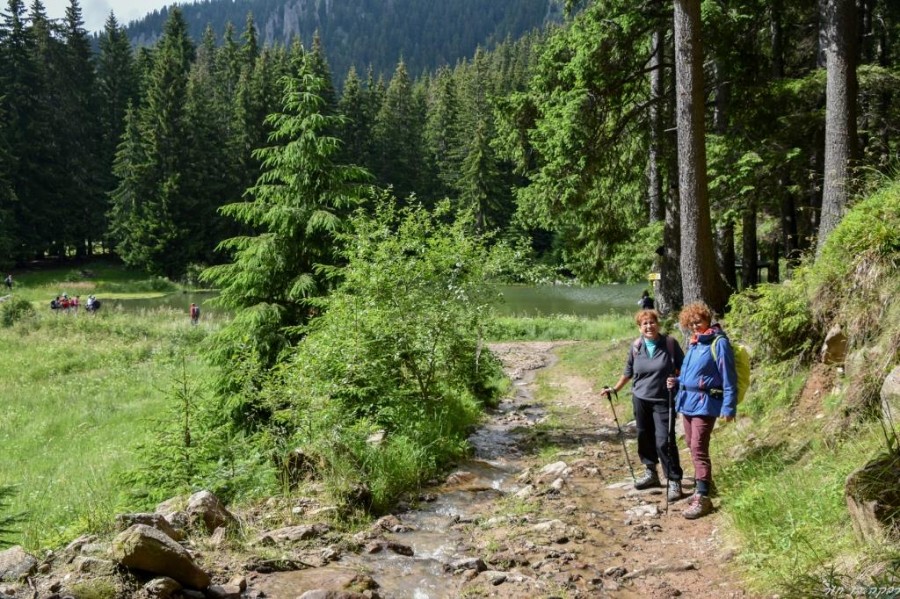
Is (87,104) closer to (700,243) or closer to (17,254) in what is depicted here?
(17,254)

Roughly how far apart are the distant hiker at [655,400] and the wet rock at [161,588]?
4.15 m

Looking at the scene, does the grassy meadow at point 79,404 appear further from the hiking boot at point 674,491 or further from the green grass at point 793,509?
the hiking boot at point 674,491

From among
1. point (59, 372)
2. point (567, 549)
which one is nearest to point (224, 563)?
point (567, 549)

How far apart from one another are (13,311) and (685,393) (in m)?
29.0

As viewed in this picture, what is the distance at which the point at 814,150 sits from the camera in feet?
41.4

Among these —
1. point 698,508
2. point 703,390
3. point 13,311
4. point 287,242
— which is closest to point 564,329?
point 287,242

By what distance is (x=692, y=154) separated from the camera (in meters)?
9.09

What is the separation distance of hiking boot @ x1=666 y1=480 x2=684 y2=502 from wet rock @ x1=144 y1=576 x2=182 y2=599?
13.5ft

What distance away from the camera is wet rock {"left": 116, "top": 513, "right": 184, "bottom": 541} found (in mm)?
4377

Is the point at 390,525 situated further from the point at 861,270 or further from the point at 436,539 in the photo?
the point at 861,270

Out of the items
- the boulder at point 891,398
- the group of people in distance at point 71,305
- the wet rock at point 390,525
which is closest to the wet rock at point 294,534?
the wet rock at point 390,525

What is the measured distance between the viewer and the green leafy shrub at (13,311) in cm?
2611

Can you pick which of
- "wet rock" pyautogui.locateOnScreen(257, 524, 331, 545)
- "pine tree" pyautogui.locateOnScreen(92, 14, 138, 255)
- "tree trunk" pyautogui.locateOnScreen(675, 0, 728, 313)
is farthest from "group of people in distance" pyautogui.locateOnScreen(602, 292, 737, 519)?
"pine tree" pyautogui.locateOnScreen(92, 14, 138, 255)

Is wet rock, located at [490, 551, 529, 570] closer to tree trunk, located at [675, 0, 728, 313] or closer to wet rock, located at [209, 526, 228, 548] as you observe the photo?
wet rock, located at [209, 526, 228, 548]
